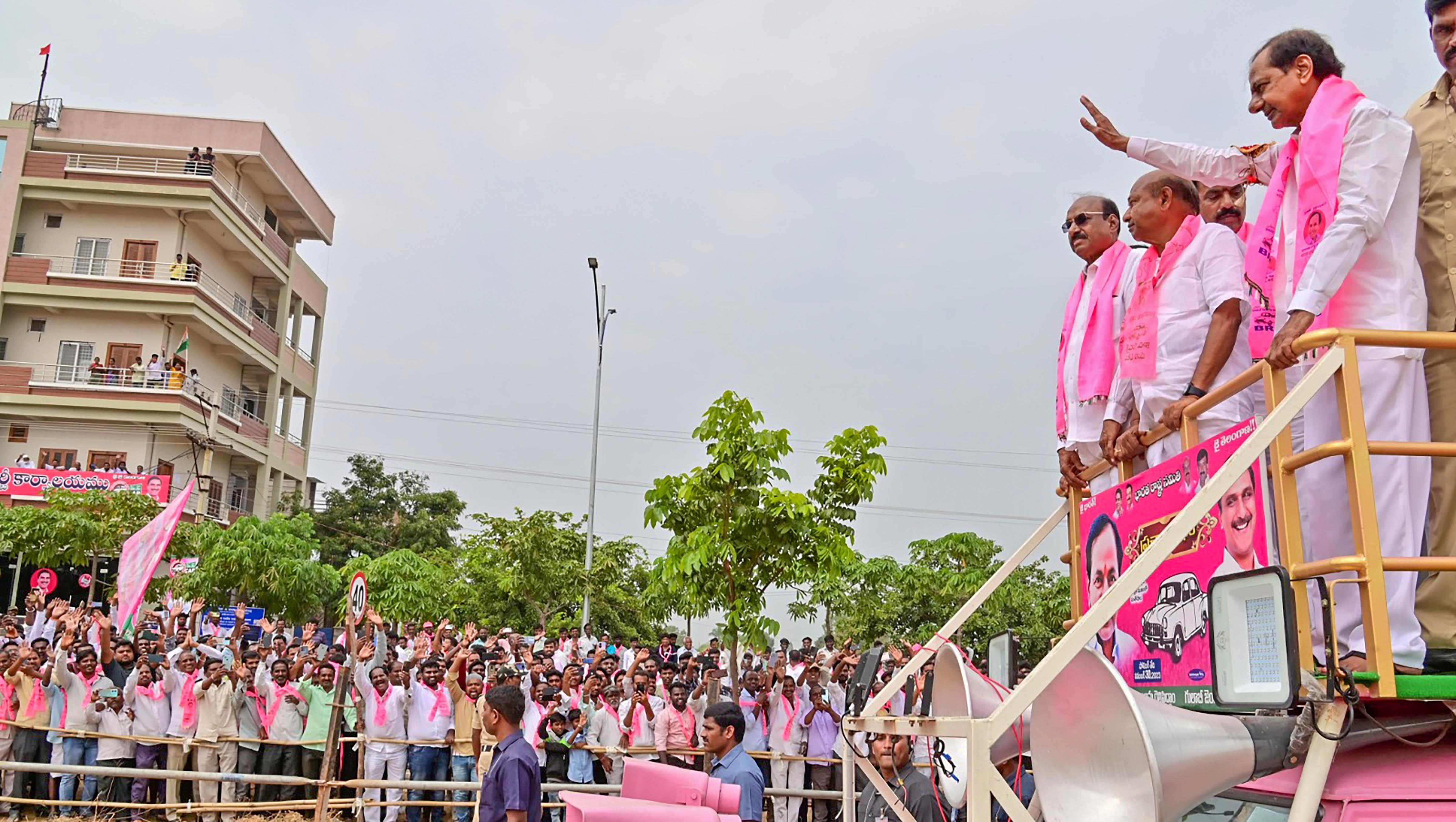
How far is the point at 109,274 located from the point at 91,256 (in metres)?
1.09

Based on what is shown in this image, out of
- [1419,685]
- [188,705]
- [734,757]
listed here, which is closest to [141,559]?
[188,705]

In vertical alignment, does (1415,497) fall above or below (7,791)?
above

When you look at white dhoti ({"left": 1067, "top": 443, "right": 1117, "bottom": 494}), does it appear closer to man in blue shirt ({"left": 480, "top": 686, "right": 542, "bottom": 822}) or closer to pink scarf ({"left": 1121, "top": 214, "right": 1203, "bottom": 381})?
pink scarf ({"left": 1121, "top": 214, "right": 1203, "bottom": 381})

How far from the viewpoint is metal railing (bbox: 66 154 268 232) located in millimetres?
40344

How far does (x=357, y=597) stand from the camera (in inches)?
432

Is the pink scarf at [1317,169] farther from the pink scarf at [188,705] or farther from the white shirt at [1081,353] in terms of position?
the pink scarf at [188,705]

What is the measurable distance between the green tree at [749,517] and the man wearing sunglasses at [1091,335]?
7.01 meters

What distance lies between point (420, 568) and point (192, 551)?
19.3 ft

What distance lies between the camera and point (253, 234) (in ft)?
143

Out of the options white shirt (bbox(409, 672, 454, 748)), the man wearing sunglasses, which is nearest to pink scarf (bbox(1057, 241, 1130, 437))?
the man wearing sunglasses

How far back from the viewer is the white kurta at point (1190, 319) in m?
4.52

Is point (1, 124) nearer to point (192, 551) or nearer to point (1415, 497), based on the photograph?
point (192, 551)

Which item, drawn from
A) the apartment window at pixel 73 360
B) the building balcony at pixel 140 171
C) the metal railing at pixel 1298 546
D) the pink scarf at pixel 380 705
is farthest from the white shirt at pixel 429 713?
the apartment window at pixel 73 360

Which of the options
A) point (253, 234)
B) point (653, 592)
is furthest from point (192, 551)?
point (653, 592)
